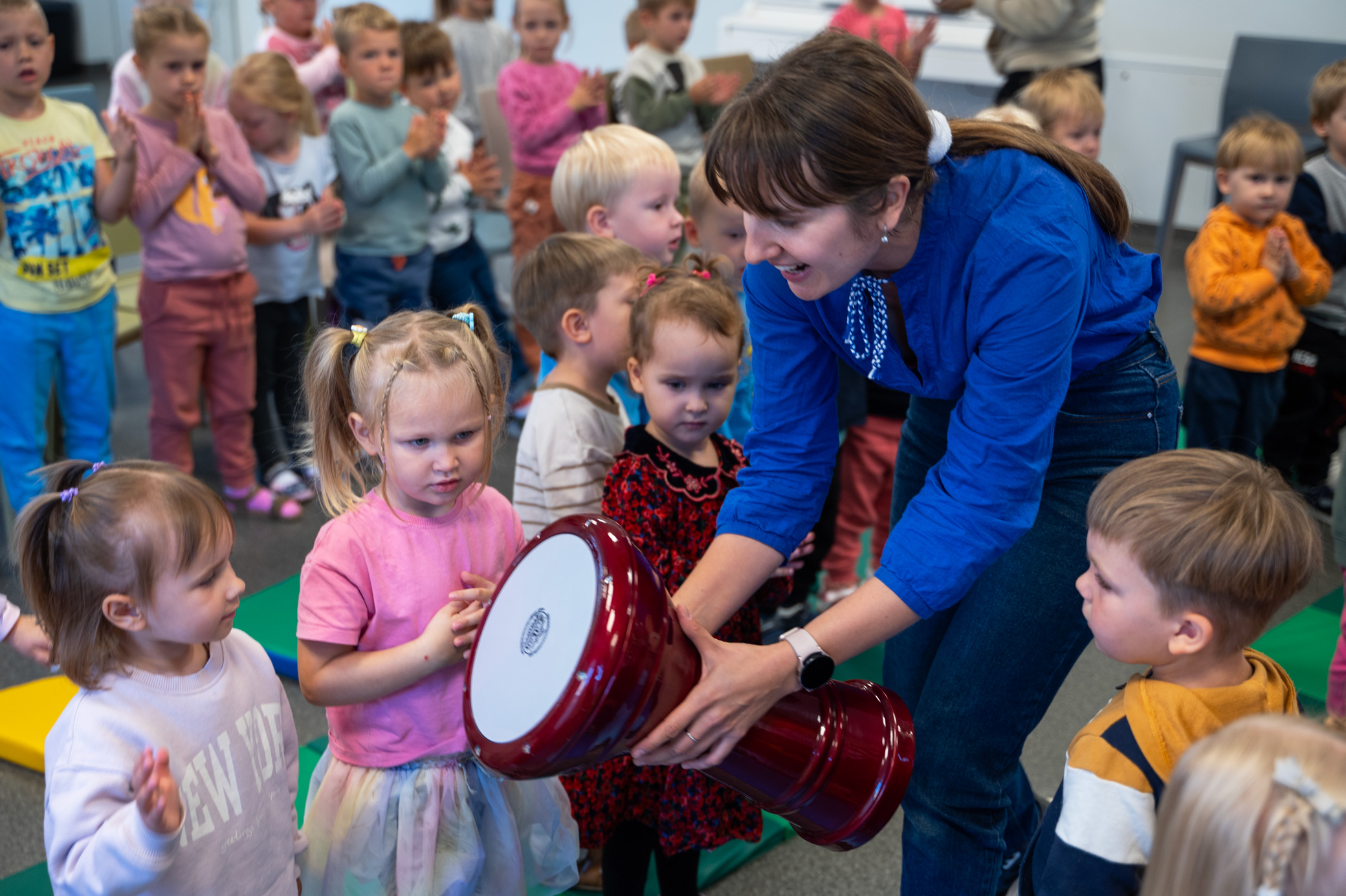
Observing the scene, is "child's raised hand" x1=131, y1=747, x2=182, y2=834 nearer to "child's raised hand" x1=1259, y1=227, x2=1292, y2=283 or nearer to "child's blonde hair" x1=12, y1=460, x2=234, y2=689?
"child's blonde hair" x1=12, y1=460, x2=234, y2=689

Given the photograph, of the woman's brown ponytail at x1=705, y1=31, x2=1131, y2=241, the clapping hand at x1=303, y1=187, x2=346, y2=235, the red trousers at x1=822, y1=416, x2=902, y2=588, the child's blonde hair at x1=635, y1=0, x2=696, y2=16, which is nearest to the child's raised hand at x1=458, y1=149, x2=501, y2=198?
the clapping hand at x1=303, y1=187, x2=346, y2=235

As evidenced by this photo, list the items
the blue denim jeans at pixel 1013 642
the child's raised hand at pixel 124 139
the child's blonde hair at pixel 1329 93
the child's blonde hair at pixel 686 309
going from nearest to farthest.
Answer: the blue denim jeans at pixel 1013 642 → the child's blonde hair at pixel 686 309 → the child's raised hand at pixel 124 139 → the child's blonde hair at pixel 1329 93

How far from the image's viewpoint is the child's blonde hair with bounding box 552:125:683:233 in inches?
101

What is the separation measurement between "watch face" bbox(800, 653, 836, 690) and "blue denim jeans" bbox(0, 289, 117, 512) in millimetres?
2231

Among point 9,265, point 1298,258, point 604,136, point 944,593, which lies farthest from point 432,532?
point 1298,258

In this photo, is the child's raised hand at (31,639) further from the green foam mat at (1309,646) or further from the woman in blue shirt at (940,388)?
the green foam mat at (1309,646)

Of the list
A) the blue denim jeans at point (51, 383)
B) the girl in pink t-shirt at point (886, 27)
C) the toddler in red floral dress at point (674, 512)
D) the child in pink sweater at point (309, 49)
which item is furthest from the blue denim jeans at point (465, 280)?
the toddler in red floral dress at point (674, 512)

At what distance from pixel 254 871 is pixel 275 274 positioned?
2.41 metres

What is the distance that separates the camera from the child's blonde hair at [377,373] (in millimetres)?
1521

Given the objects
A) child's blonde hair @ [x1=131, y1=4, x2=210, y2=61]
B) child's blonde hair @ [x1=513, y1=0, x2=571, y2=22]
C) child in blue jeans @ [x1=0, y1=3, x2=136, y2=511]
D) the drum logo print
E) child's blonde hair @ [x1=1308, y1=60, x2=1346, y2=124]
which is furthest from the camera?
child's blonde hair @ [x1=513, y1=0, x2=571, y2=22]

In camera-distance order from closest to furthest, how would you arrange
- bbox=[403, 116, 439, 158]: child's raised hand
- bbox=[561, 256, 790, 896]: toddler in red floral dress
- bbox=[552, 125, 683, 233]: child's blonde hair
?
1. bbox=[561, 256, 790, 896]: toddler in red floral dress
2. bbox=[552, 125, 683, 233]: child's blonde hair
3. bbox=[403, 116, 439, 158]: child's raised hand

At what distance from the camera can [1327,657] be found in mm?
2785

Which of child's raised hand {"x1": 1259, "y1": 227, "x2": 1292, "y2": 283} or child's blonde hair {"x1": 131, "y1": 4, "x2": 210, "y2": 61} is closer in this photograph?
child's blonde hair {"x1": 131, "y1": 4, "x2": 210, "y2": 61}

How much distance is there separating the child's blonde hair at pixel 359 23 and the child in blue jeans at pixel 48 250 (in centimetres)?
93
